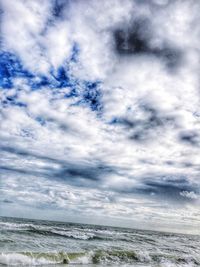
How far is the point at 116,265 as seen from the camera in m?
16.0

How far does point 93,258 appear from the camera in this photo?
55.8 ft

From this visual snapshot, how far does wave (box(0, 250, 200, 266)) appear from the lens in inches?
563

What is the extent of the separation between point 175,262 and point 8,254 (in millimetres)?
10632

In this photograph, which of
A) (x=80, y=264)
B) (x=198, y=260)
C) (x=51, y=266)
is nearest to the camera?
(x=51, y=266)

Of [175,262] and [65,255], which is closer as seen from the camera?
[65,255]

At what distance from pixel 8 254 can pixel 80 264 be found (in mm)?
3803

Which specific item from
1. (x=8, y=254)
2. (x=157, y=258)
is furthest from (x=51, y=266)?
(x=157, y=258)

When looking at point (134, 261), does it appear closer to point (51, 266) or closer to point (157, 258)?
point (157, 258)

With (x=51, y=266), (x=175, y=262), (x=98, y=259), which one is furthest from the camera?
(x=175, y=262)

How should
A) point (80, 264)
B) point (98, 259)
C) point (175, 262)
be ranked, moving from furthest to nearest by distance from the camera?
point (175, 262) → point (98, 259) → point (80, 264)

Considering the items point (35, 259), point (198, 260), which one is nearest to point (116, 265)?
point (35, 259)

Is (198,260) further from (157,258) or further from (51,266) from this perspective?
(51,266)

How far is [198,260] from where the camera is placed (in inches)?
828

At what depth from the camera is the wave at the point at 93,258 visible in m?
14.3
